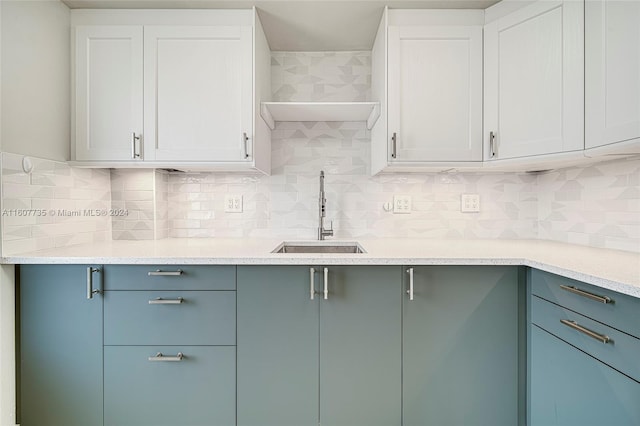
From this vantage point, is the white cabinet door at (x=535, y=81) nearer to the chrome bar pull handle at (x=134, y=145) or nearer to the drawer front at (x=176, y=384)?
the drawer front at (x=176, y=384)

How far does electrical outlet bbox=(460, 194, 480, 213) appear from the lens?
6.85ft

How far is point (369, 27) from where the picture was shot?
6.14ft

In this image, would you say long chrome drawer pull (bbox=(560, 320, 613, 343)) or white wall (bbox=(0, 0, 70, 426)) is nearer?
long chrome drawer pull (bbox=(560, 320, 613, 343))

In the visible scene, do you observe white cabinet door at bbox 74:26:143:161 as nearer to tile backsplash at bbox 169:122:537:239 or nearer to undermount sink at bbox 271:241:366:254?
tile backsplash at bbox 169:122:537:239

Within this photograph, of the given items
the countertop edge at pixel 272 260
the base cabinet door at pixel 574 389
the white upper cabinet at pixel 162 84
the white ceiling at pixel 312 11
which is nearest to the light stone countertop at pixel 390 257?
the countertop edge at pixel 272 260

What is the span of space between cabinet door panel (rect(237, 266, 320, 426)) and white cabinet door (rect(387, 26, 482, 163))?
0.88 metres

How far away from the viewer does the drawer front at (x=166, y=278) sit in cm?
140

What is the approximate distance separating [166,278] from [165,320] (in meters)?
0.19

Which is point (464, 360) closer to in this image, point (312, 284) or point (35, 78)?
point (312, 284)

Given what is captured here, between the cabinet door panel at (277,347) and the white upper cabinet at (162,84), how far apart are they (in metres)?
0.72

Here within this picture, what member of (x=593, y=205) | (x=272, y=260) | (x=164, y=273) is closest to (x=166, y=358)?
(x=164, y=273)

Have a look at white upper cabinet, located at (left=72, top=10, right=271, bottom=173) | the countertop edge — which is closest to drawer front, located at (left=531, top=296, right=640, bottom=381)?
the countertop edge

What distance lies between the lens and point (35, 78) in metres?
1.50

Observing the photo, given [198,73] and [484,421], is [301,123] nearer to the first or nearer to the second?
[198,73]
